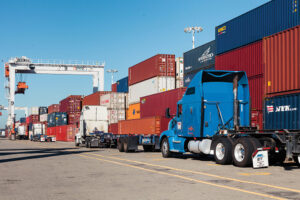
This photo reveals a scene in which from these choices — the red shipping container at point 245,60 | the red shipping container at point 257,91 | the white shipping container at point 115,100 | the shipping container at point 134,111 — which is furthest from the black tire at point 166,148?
the white shipping container at point 115,100

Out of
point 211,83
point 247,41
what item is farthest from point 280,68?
point 247,41

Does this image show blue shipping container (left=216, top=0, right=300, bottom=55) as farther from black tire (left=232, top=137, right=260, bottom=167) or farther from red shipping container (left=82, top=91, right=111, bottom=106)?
red shipping container (left=82, top=91, right=111, bottom=106)

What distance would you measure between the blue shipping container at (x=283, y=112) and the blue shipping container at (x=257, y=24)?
4.99 metres

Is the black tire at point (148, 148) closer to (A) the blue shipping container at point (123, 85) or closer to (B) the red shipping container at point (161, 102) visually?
(B) the red shipping container at point (161, 102)

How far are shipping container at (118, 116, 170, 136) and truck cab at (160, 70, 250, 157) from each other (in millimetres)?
5514

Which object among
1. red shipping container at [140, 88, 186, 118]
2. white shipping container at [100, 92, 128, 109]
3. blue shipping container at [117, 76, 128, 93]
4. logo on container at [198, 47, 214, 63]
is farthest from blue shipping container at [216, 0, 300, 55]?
blue shipping container at [117, 76, 128, 93]

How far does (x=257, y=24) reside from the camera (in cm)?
1920

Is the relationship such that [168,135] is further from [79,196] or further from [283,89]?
[79,196]

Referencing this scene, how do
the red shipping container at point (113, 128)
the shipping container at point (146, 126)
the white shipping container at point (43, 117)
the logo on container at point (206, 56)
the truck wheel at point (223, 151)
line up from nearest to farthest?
the truck wheel at point (223, 151) → the shipping container at point (146, 126) → the logo on container at point (206, 56) → the red shipping container at point (113, 128) → the white shipping container at point (43, 117)

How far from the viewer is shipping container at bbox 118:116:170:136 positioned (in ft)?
71.7

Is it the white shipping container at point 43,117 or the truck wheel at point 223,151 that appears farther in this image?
the white shipping container at point 43,117

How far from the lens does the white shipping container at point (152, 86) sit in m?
33.9

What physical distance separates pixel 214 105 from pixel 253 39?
5.67 m

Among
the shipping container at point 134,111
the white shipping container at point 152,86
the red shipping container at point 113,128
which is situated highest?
the white shipping container at point 152,86
